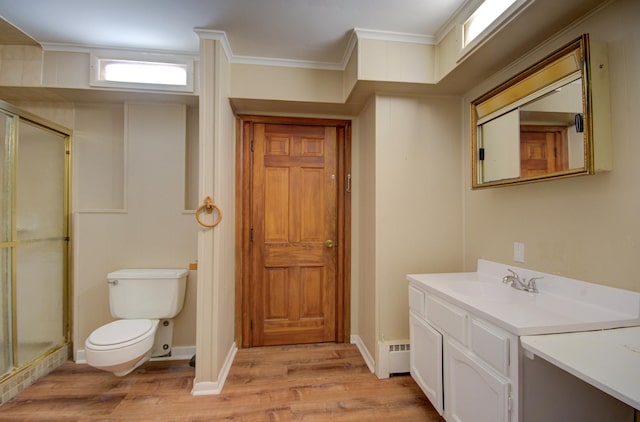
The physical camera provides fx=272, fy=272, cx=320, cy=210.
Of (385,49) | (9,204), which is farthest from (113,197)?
(385,49)

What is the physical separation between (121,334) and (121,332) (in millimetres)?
33

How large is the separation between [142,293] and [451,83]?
108 inches

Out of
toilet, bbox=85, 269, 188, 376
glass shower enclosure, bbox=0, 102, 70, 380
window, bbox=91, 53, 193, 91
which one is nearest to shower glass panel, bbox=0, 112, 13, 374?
glass shower enclosure, bbox=0, 102, 70, 380

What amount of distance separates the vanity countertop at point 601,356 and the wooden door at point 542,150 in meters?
0.71

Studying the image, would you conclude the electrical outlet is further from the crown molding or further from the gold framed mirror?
the crown molding

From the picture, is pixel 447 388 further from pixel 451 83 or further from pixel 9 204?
pixel 9 204

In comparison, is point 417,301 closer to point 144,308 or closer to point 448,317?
point 448,317

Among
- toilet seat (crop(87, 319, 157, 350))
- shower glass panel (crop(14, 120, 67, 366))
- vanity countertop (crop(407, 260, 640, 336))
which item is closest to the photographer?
vanity countertop (crop(407, 260, 640, 336))

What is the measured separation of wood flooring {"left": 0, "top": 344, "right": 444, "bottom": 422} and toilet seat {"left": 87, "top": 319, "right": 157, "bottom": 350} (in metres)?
0.37

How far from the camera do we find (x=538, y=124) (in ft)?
4.54

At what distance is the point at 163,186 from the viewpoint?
2262mm

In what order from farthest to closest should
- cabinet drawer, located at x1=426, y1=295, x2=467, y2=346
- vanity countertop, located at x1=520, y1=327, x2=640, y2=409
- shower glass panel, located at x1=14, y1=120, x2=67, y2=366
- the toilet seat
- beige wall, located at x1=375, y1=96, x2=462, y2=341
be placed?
beige wall, located at x1=375, y1=96, x2=462, y2=341 → shower glass panel, located at x1=14, y1=120, x2=67, y2=366 → the toilet seat → cabinet drawer, located at x1=426, y1=295, x2=467, y2=346 → vanity countertop, located at x1=520, y1=327, x2=640, y2=409

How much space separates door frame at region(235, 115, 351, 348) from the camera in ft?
7.81

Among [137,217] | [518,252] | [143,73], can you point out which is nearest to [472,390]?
[518,252]
